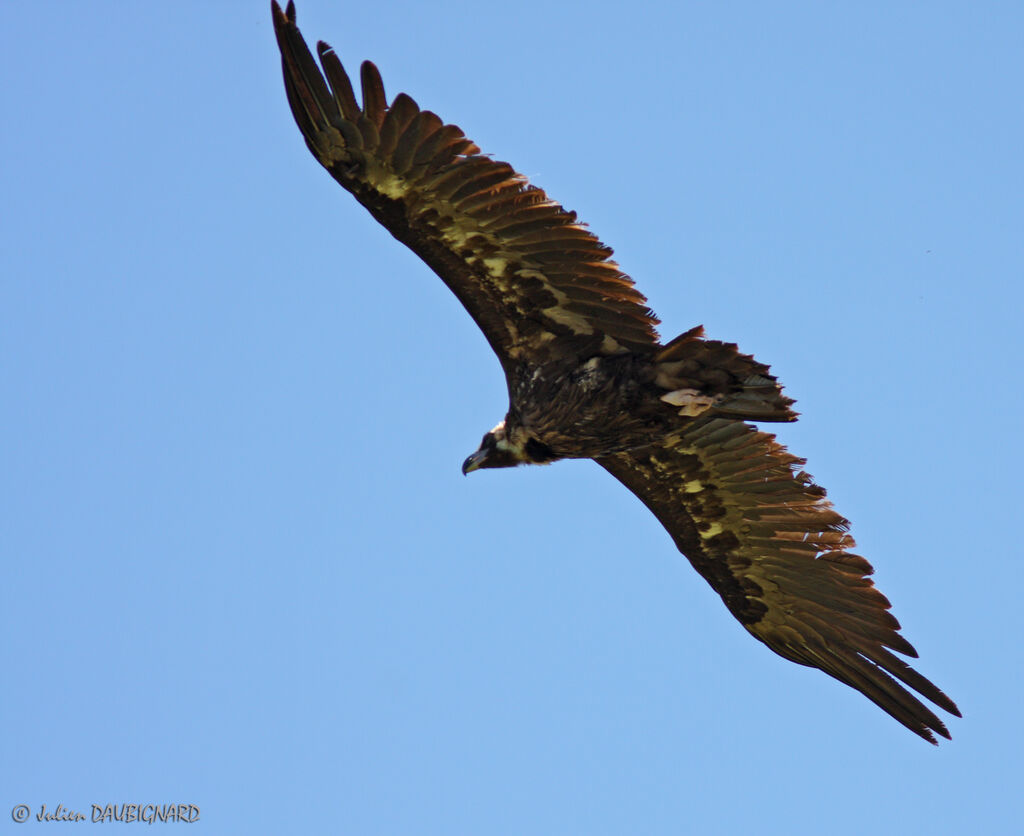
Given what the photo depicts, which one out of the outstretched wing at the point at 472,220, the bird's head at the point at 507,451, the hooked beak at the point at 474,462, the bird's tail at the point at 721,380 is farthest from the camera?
the hooked beak at the point at 474,462

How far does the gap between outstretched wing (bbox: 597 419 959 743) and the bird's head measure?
31.9 inches

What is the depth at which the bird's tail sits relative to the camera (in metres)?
9.85

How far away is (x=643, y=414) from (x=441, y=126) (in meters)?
2.57

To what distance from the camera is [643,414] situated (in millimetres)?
10664

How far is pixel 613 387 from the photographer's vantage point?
10.7 meters

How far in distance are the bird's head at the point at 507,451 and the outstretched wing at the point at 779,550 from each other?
0.81 m

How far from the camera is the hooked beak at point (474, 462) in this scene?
38.3ft

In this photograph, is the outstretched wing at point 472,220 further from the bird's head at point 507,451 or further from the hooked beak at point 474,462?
the hooked beak at point 474,462

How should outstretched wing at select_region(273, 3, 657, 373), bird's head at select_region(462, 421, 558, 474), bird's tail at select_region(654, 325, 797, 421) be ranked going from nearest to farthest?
outstretched wing at select_region(273, 3, 657, 373) < bird's tail at select_region(654, 325, 797, 421) < bird's head at select_region(462, 421, 558, 474)

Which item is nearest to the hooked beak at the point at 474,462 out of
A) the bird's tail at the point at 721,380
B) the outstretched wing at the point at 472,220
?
the outstretched wing at the point at 472,220

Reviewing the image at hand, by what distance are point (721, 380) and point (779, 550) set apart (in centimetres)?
270

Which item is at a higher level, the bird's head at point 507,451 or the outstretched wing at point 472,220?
the outstretched wing at point 472,220

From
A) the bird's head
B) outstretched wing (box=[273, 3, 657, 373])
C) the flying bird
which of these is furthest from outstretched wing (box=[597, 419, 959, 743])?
outstretched wing (box=[273, 3, 657, 373])

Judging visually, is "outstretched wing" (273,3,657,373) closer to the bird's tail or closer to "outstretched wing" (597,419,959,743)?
the bird's tail
